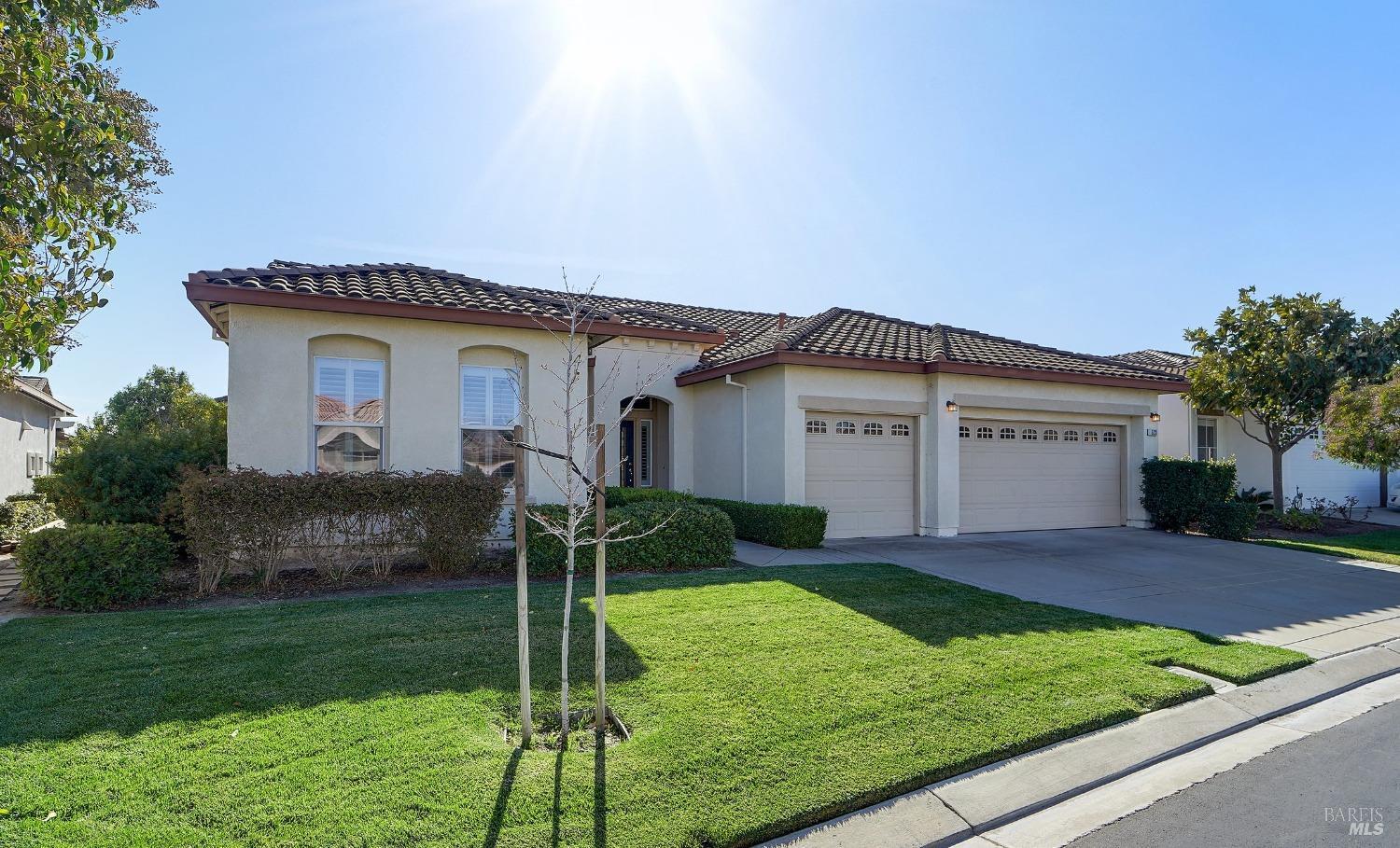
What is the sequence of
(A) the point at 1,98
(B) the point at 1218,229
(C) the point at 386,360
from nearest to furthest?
1. (A) the point at 1,98
2. (C) the point at 386,360
3. (B) the point at 1218,229

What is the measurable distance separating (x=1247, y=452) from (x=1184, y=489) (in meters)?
9.06

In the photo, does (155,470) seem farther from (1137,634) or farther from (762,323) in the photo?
(762,323)

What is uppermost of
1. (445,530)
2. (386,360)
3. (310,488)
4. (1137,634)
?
(386,360)

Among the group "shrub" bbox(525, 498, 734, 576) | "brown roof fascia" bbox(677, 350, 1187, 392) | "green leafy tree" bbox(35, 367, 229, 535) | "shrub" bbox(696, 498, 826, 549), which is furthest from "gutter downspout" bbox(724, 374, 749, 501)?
"green leafy tree" bbox(35, 367, 229, 535)

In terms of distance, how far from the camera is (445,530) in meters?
8.90

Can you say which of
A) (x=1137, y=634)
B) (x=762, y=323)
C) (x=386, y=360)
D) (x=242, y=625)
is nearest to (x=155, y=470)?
(x=386, y=360)

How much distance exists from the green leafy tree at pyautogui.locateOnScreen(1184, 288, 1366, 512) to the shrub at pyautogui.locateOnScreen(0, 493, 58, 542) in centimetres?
2531

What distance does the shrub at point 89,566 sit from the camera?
287 inches

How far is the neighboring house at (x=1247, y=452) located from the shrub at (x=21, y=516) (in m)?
26.0

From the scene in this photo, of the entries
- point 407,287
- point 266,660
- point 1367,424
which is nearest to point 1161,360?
point 1367,424

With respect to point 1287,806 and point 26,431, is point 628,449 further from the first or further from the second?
point 26,431

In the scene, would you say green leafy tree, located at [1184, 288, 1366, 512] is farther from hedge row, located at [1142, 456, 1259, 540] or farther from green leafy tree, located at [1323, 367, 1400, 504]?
hedge row, located at [1142, 456, 1259, 540]

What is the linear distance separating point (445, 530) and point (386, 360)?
312 centimetres

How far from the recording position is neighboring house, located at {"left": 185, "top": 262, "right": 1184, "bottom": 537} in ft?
32.1
